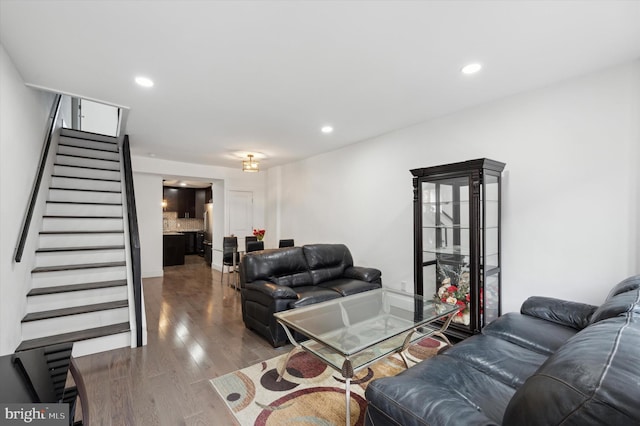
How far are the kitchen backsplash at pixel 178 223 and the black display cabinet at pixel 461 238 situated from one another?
8.70 m

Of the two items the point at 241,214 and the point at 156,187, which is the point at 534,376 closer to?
the point at 241,214

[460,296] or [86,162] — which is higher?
[86,162]

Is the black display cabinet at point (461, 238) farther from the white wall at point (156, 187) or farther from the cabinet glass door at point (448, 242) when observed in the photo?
the white wall at point (156, 187)

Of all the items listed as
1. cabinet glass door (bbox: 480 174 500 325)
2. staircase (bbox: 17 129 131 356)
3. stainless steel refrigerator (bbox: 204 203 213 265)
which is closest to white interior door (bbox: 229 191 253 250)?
stainless steel refrigerator (bbox: 204 203 213 265)

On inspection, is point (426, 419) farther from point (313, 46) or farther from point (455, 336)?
point (313, 46)

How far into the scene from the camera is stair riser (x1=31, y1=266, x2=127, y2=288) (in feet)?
10.3

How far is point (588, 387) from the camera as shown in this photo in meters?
0.76

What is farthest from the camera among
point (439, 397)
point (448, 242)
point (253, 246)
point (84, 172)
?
point (253, 246)

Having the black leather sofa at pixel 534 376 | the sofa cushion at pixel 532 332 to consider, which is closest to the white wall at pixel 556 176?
the black leather sofa at pixel 534 376

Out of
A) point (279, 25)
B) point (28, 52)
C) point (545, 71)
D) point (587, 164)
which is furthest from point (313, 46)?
point (587, 164)

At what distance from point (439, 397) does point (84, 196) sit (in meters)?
5.07

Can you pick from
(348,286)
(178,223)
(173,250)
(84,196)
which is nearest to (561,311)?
(348,286)

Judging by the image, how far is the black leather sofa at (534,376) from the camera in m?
0.75

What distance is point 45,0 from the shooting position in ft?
5.62
